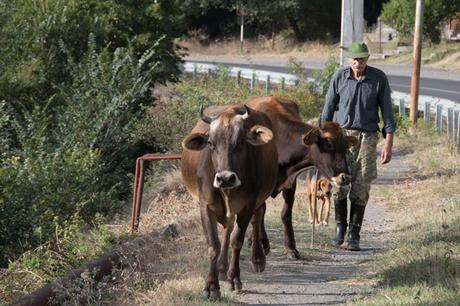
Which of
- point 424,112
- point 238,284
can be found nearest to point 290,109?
point 238,284

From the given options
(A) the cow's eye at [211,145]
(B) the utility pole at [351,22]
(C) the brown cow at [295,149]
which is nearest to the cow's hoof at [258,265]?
(C) the brown cow at [295,149]

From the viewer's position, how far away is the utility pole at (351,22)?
838 inches

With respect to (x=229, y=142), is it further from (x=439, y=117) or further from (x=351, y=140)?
(x=439, y=117)

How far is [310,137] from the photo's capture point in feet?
38.3

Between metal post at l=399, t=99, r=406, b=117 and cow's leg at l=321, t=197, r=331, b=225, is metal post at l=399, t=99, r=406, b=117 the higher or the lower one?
the lower one

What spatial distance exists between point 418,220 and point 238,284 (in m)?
4.18

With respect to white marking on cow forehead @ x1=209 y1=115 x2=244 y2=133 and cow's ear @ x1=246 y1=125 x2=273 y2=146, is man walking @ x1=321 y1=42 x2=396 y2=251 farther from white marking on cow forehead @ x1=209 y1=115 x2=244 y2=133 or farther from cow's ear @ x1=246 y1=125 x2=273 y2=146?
white marking on cow forehead @ x1=209 y1=115 x2=244 y2=133

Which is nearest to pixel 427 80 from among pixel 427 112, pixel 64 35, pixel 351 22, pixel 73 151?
pixel 427 112

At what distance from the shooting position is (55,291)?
31.5 feet

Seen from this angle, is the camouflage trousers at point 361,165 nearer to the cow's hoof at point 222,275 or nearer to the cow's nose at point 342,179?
the cow's nose at point 342,179

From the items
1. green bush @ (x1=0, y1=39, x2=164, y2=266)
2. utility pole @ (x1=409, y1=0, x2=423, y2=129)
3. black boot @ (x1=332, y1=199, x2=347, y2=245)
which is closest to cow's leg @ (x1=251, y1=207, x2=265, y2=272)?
black boot @ (x1=332, y1=199, x2=347, y2=245)

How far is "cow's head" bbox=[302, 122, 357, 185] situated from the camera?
38.2 feet

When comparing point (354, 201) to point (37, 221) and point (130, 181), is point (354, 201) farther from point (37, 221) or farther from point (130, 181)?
point (130, 181)

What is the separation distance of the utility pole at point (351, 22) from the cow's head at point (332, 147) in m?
9.62
